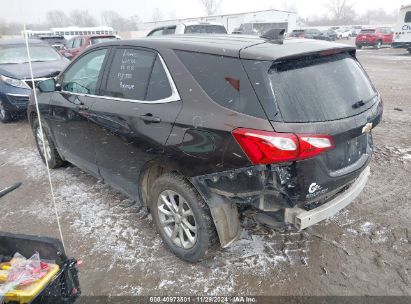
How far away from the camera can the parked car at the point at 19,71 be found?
711 cm

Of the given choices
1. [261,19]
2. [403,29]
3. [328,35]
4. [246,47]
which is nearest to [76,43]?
[246,47]

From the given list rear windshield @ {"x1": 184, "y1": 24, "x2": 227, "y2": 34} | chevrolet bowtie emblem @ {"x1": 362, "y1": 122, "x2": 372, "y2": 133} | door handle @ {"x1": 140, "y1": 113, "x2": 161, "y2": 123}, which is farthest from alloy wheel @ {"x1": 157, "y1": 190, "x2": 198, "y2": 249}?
rear windshield @ {"x1": 184, "y1": 24, "x2": 227, "y2": 34}

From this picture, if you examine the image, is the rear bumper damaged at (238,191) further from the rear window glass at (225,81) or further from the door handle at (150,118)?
the door handle at (150,118)

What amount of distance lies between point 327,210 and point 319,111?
722 millimetres

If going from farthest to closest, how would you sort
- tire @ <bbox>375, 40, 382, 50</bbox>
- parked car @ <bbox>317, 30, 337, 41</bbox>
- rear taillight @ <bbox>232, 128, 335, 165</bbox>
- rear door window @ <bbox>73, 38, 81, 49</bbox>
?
parked car @ <bbox>317, 30, 337, 41</bbox>
tire @ <bbox>375, 40, 382, 50</bbox>
rear door window @ <bbox>73, 38, 81, 49</bbox>
rear taillight @ <bbox>232, 128, 335, 165</bbox>

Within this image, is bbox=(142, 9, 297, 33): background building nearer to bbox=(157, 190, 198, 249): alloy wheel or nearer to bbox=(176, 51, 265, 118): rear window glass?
bbox=(176, 51, 265, 118): rear window glass

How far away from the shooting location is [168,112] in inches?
105

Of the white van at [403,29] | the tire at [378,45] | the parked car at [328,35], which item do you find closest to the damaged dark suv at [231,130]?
the white van at [403,29]

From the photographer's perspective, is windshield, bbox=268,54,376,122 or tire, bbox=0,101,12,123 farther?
tire, bbox=0,101,12,123

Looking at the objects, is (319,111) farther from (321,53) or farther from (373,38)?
(373,38)

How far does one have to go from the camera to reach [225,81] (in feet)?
7.86

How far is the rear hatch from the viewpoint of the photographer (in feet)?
7.30

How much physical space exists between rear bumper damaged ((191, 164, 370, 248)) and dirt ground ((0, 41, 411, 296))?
43 cm

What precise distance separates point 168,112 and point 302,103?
1.01m
